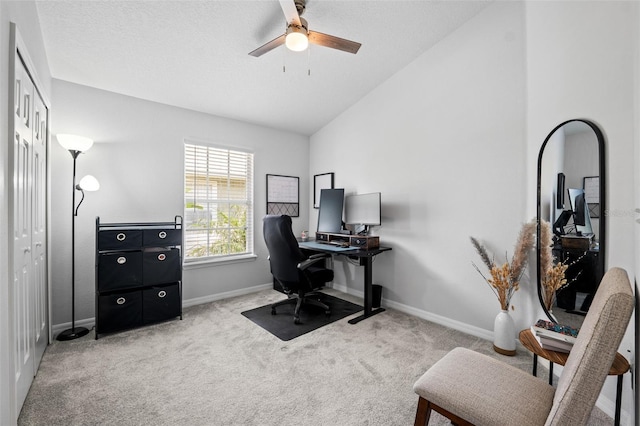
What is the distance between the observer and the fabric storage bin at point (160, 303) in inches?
113

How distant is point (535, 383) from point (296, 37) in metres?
2.35

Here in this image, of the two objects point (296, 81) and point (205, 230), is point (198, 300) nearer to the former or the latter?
point (205, 230)

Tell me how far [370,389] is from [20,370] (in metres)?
2.16

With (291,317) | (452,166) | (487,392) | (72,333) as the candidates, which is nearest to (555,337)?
(487,392)

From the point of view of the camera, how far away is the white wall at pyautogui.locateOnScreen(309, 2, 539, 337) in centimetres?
248

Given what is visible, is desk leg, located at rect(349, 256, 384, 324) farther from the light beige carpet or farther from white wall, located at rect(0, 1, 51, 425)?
white wall, located at rect(0, 1, 51, 425)

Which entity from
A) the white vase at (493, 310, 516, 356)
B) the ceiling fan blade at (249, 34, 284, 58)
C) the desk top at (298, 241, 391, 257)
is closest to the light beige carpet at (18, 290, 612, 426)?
the white vase at (493, 310, 516, 356)

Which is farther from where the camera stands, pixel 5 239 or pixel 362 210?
pixel 362 210

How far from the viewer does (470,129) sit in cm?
274

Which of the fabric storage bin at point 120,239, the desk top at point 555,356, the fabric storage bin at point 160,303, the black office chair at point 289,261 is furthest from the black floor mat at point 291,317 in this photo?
the desk top at point 555,356

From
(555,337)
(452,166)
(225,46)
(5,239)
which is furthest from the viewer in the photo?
(452,166)

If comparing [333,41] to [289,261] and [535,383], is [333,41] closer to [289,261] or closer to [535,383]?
[289,261]

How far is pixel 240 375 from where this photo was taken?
208 centimetres

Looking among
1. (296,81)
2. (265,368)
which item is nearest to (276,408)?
(265,368)
